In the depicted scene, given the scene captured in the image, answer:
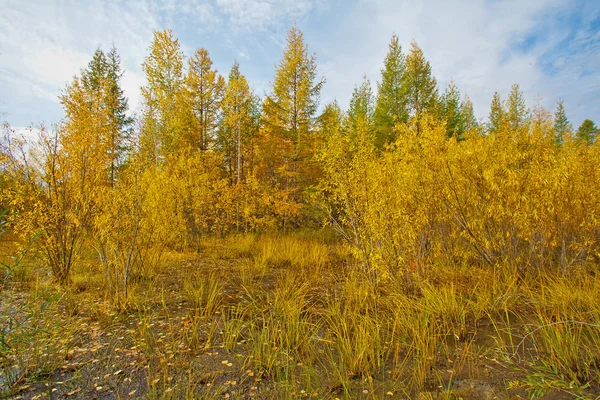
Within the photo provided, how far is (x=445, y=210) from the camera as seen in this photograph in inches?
171

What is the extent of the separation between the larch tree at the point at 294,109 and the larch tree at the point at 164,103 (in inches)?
154

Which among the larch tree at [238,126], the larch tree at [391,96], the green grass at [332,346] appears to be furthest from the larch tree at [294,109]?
the green grass at [332,346]

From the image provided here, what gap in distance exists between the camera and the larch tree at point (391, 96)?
14375 mm

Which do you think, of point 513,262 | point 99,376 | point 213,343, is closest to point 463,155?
point 513,262

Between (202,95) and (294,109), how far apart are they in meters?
4.68

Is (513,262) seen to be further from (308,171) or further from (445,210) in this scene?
(308,171)

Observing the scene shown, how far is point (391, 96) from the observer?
1477 centimetres

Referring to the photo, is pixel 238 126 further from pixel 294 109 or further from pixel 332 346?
pixel 332 346

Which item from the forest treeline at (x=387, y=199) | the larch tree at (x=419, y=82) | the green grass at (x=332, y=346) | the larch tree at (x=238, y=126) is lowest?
the green grass at (x=332, y=346)

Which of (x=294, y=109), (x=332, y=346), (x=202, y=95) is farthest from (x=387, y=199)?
(x=202, y=95)

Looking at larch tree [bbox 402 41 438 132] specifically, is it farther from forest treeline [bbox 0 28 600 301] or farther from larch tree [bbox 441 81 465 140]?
forest treeline [bbox 0 28 600 301]

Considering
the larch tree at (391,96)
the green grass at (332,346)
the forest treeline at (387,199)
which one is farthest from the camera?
the larch tree at (391,96)

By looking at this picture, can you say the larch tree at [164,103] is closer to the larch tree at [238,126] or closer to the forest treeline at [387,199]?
the larch tree at [238,126]

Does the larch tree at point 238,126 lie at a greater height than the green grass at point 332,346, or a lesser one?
greater
